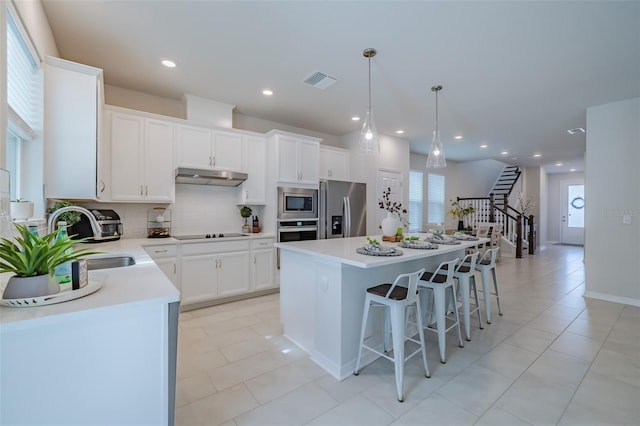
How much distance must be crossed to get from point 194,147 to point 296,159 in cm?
144

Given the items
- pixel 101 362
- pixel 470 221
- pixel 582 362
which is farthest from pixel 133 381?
pixel 470 221

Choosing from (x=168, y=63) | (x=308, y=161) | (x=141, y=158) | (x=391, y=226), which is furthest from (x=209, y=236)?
(x=391, y=226)

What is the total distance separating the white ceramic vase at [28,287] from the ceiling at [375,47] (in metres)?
2.11

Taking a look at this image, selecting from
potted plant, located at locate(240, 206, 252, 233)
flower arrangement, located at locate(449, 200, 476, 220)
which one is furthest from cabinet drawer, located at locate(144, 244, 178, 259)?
flower arrangement, located at locate(449, 200, 476, 220)

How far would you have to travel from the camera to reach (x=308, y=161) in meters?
4.60

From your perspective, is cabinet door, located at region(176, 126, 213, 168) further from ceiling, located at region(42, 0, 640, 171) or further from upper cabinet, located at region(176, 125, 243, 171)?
ceiling, located at region(42, 0, 640, 171)

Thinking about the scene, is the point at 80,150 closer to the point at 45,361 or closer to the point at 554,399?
the point at 45,361

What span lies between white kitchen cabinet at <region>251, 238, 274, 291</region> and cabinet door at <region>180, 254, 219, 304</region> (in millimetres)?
526

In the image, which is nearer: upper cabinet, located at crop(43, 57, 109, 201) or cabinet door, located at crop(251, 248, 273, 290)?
upper cabinet, located at crop(43, 57, 109, 201)

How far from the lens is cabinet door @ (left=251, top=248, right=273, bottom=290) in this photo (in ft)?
13.4

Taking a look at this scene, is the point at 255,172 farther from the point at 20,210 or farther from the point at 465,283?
the point at 465,283

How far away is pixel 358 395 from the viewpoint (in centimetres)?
198

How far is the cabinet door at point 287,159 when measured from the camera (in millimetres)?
4270

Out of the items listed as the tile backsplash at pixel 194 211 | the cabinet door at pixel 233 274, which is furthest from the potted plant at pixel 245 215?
the cabinet door at pixel 233 274
